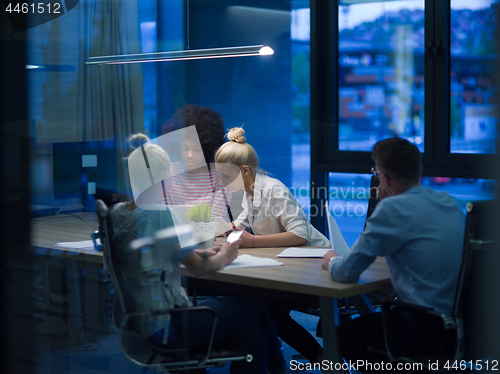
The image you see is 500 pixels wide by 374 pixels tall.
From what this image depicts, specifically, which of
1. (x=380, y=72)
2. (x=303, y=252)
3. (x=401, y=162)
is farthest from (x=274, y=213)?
(x=380, y=72)

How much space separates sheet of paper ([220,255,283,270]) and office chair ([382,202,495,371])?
0.53 metres

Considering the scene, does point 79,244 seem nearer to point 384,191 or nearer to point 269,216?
point 384,191

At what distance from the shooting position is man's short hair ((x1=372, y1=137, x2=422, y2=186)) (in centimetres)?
199

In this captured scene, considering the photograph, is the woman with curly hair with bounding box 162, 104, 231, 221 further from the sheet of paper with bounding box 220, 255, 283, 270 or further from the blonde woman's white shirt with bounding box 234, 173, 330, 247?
the sheet of paper with bounding box 220, 255, 283, 270

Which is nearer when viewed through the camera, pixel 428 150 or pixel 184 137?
pixel 184 137

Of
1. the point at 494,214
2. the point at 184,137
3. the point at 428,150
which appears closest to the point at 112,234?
the point at 184,137

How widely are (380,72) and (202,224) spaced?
255cm

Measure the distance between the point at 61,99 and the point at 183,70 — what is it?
1.52ft

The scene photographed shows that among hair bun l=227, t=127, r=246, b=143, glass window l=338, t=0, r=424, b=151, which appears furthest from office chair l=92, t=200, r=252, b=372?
glass window l=338, t=0, r=424, b=151

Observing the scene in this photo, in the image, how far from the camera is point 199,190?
270cm

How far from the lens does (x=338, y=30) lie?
443 cm

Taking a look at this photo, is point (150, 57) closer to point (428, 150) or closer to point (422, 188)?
point (422, 188)

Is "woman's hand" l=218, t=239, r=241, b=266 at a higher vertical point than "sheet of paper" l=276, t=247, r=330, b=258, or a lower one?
higher

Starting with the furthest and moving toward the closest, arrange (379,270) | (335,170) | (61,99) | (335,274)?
(335,170)
(379,270)
(335,274)
(61,99)
